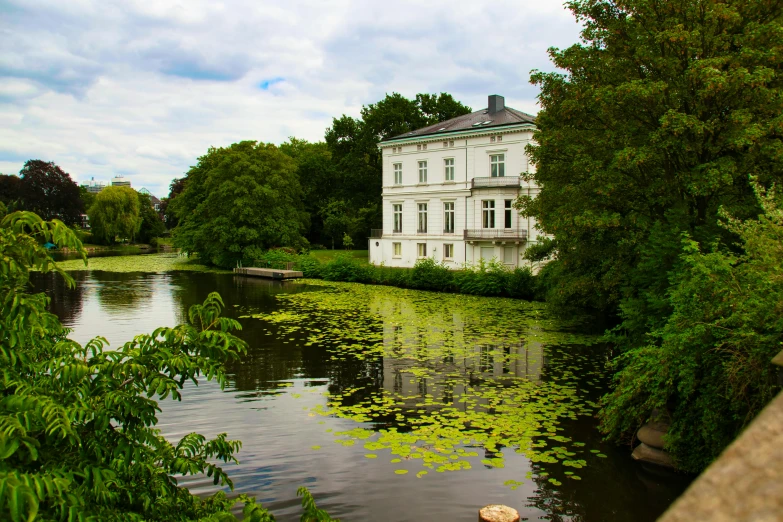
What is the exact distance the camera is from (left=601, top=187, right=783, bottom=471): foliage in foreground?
23.8ft

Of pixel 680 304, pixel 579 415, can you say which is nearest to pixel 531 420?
pixel 579 415

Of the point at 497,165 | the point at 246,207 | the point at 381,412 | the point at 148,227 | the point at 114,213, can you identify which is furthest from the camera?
the point at 148,227

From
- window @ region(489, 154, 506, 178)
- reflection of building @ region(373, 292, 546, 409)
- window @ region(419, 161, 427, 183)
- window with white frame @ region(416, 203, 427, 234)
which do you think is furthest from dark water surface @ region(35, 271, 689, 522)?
window @ region(419, 161, 427, 183)

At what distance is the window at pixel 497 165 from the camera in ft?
125

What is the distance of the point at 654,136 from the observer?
45.1ft

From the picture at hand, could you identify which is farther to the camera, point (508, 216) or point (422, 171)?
point (422, 171)

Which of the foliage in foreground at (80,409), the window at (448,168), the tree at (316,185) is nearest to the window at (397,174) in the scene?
the window at (448,168)

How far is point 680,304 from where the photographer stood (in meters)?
9.04

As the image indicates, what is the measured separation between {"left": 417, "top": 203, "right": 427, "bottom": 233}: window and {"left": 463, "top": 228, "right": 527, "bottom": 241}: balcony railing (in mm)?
4328

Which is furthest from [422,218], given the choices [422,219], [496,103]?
[496,103]

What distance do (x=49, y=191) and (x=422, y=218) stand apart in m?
60.9

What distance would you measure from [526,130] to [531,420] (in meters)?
29.3

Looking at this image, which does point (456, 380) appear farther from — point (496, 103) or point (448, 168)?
point (496, 103)

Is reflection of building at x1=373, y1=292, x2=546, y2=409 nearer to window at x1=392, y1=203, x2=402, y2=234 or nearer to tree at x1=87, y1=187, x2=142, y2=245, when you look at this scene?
window at x1=392, y1=203, x2=402, y2=234
